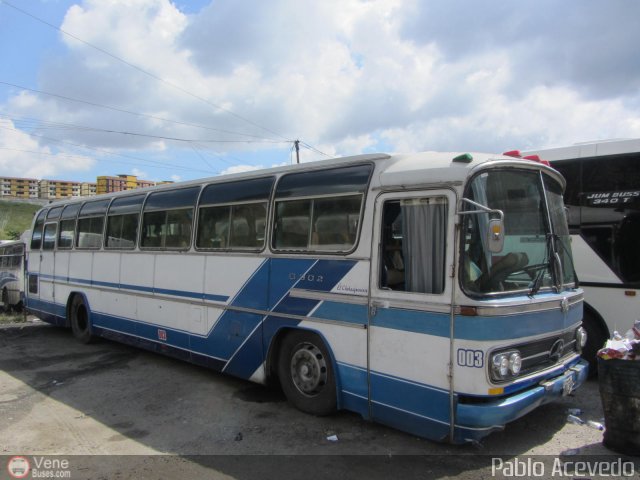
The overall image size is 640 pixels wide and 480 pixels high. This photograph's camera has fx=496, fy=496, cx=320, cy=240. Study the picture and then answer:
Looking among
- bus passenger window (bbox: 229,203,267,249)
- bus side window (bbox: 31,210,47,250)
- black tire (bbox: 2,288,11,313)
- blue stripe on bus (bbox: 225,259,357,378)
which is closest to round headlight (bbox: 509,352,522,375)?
blue stripe on bus (bbox: 225,259,357,378)

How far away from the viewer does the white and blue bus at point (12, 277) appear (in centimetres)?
1911

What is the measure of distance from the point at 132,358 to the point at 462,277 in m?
6.68

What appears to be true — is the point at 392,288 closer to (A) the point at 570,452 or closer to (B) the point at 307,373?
(B) the point at 307,373

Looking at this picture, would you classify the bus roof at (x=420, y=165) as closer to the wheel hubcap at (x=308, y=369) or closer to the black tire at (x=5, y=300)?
the wheel hubcap at (x=308, y=369)

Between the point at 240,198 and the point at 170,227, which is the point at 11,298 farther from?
the point at 240,198

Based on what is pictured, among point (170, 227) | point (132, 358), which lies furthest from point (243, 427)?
point (132, 358)

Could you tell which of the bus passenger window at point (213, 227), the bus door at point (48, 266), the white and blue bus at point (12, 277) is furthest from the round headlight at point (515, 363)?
the white and blue bus at point (12, 277)

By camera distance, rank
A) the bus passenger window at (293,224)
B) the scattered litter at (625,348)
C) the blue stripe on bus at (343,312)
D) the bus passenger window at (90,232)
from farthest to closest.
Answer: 1. the bus passenger window at (90,232)
2. the bus passenger window at (293,224)
3. the blue stripe on bus at (343,312)
4. the scattered litter at (625,348)

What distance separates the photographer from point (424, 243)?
445 cm

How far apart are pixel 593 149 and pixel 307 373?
4.85 meters

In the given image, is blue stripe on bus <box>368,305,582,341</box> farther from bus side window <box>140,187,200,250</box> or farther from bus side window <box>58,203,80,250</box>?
bus side window <box>58,203,80,250</box>

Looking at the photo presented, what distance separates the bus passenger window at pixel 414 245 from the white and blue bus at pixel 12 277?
1834 centimetres

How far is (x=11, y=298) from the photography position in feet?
64.1

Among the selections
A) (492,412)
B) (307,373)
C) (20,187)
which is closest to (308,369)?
(307,373)
